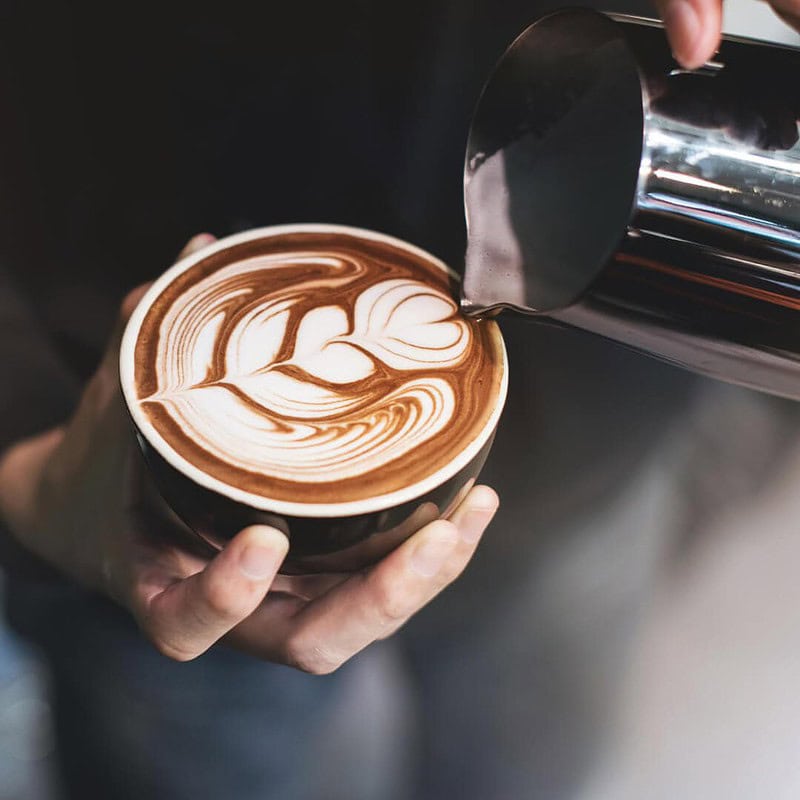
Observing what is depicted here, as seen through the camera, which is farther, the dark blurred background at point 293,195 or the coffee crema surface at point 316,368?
the dark blurred background at point 293,195

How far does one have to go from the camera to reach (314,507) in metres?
0.53

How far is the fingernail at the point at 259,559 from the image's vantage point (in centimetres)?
53

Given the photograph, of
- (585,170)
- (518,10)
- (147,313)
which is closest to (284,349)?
(147,313)

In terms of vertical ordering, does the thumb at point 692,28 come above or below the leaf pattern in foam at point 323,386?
above

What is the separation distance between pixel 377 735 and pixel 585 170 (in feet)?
2.25

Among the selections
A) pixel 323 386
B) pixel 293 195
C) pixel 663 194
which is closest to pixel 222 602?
pixel 323 386

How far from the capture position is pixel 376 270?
29.3 inches

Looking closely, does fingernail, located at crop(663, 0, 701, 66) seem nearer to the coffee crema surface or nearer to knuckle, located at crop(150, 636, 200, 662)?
the coffee crema surface

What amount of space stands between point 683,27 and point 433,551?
0.37 meters

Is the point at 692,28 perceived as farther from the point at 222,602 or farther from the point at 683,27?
the point at 222,602

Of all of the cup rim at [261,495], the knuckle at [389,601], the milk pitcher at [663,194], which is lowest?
the knuckle at [389,601]

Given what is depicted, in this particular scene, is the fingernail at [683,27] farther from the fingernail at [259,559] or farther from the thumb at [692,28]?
the fingernail at [259,559]

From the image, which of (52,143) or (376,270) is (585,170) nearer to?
(376,270)

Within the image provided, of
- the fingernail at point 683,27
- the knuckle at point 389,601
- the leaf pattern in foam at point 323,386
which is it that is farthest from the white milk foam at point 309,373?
the fingernail at point 683,27
